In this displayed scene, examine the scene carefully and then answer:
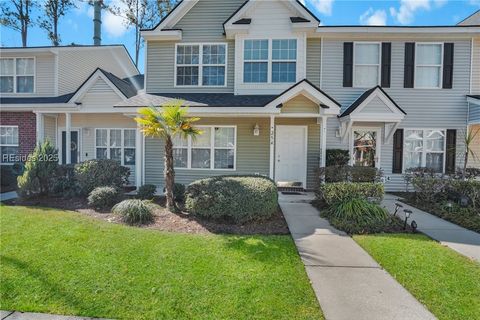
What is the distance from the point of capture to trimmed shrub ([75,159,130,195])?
8477 millimetres

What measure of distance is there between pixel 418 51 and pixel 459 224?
7453mm

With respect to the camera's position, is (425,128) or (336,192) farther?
(425,128)

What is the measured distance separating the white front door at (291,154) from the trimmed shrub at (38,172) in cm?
792

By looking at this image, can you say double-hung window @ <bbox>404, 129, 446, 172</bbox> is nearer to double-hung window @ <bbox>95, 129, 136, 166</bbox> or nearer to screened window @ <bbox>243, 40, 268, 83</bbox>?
screened window @ <bbox>243, 40, 268, 83</bbox>

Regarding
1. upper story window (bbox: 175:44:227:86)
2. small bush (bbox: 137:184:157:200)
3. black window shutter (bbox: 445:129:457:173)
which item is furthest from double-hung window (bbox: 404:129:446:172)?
small bush (bbox: 137:184:157:200)

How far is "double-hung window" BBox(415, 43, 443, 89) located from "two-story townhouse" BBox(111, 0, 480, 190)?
0.04 metres

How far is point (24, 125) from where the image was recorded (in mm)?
13328

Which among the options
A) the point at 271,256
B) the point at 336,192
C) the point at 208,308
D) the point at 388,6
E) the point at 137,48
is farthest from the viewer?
the point at 137,48

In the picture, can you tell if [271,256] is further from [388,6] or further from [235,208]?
[388,6]

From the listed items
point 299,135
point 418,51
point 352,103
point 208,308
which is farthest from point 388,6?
point 208,308

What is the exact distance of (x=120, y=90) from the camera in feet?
37.6

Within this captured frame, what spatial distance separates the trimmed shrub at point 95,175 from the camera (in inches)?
334

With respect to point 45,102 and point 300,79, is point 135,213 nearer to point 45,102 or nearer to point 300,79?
A: point 300,79

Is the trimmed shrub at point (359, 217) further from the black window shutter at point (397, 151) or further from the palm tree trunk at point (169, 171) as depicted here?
the black window shutter at point (397, 151)
